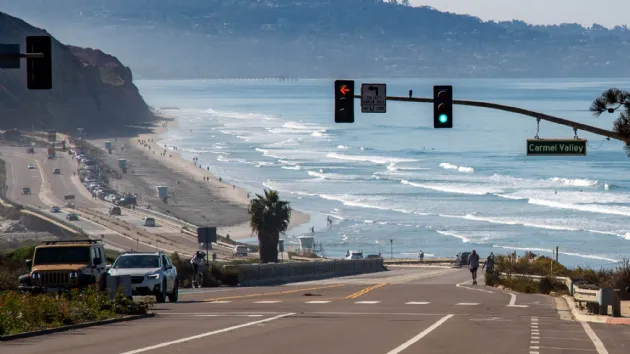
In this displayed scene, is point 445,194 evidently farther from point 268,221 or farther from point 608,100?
point 608,100

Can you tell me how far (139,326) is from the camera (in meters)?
22.3

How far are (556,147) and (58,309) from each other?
12.0 metres

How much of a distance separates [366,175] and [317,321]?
117556mm

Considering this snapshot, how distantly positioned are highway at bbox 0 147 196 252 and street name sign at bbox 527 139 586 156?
58164mm

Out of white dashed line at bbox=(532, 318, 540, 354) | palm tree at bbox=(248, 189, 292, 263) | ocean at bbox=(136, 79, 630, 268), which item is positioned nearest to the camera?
white dashed line at bbox=(532, 318, 540, 354)

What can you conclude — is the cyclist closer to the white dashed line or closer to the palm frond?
the white dashed line

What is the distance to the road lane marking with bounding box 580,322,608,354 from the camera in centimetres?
1908

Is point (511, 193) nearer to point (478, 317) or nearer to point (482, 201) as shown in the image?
point (482, 201)

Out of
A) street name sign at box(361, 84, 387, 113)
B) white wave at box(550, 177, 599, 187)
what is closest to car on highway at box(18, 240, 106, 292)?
street name sign at box(361, 84, 387, 113)

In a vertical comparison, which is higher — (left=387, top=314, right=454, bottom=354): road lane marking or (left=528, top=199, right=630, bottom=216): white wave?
(left=528, top=199, right=630, bottom=216): white wave

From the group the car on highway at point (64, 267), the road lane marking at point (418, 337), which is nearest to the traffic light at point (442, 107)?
the road lane marking at point (418, 337)

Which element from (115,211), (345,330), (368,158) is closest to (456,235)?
(115,211)

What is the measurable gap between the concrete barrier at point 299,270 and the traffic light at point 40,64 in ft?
81.9

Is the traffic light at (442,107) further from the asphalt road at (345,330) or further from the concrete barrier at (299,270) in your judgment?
the concrete barrier at (299,270)
